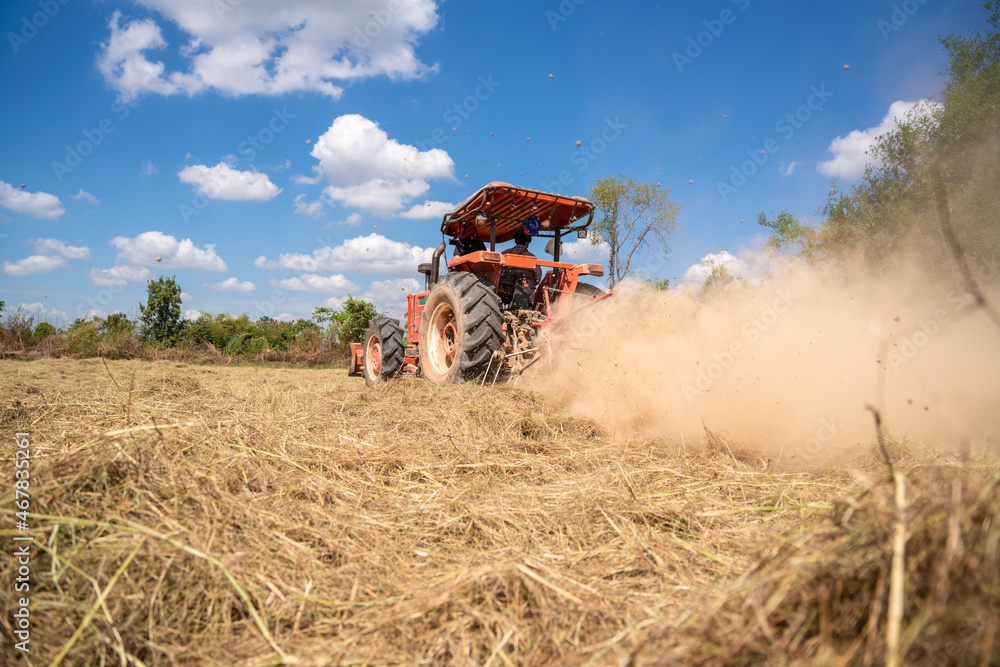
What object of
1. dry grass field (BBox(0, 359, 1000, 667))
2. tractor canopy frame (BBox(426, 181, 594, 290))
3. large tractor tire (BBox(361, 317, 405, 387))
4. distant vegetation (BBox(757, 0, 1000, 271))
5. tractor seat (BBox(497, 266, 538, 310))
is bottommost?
dry grass field (BBox(0, 359, 1000, 667))

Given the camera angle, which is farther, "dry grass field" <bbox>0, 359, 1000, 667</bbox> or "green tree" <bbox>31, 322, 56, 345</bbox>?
"green tree" <bbox>31, 322, 56, 345</bbox>

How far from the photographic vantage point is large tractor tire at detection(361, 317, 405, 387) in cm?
657

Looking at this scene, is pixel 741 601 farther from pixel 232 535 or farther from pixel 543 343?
pixel 543 343

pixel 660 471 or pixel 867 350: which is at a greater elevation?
pixel 867 350

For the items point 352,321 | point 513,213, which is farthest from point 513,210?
point 352,321

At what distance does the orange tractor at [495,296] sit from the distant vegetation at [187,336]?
9.18 metres

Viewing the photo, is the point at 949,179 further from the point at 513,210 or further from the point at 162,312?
the point at 162,312

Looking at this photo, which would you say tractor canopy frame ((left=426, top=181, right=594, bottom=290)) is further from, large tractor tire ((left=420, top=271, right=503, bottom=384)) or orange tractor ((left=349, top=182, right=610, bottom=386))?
large tractor tire ((left=420, top=271, right=503, bottom=384))

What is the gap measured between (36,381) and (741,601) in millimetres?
7406

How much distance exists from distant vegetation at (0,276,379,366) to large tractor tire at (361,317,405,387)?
7.20 meters

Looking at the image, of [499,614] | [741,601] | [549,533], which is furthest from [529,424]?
[741,601]

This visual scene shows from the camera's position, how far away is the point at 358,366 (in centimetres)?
888

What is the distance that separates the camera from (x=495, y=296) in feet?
15.2
